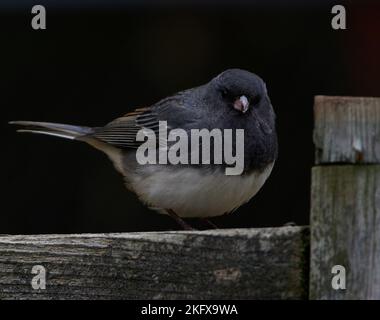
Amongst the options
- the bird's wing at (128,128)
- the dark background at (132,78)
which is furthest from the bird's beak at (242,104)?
the dark background at (132,78)

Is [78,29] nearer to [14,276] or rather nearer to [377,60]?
[377,60]

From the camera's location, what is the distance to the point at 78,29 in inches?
159

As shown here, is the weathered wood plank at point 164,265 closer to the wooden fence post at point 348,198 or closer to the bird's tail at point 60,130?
the wooden fence post at point 348,198

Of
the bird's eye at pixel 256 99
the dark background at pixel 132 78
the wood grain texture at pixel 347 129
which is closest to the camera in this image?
the wood grain texture at pixel 347 129

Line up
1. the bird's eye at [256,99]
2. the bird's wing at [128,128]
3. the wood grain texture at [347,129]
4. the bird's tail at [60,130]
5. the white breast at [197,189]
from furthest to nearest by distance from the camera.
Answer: the bird's tail at [60,130]
the bird's wing at [128,128]
the bird's eye at [256,99]
the white breast at [197,189]
the wood grain texture at [347,129]

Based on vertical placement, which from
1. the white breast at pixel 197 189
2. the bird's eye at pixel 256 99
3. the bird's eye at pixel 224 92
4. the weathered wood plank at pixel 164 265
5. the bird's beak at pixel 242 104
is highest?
the bird's eye at pixel 224 92

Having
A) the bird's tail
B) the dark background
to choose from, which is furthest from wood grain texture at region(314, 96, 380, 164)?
the dark background

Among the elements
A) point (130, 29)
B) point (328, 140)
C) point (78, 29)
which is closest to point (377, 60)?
point (130, 29)

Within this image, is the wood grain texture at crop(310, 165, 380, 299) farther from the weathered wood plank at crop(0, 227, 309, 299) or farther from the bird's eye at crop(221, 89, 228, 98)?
the bird's eye at crop(221, 89, 228, 98)

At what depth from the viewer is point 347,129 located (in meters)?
1.57

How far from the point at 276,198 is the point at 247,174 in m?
1.55

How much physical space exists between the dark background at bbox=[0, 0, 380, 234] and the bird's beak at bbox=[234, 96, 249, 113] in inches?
52.5

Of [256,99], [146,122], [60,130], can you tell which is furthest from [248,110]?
[60,130]

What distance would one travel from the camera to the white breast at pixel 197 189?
2523mm
